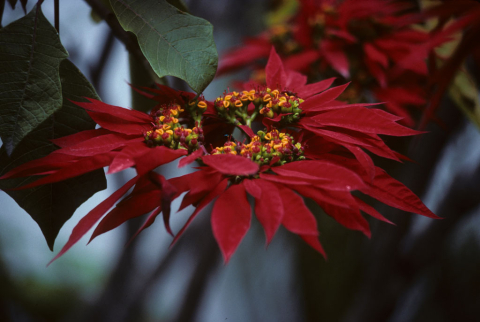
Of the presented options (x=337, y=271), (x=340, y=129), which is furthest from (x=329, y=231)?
(x=340, y=129)

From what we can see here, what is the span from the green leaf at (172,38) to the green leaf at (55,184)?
2.3 inches

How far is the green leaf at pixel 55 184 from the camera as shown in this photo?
27 cm

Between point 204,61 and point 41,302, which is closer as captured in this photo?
point 204,61

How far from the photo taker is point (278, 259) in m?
1.11

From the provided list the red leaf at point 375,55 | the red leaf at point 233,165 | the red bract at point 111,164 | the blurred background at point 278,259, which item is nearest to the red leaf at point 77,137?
the red bract at point 111,164

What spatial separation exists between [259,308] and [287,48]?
747 mm

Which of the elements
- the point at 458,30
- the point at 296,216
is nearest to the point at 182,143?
the point at 296,216

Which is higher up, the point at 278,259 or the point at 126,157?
the point at 126,157

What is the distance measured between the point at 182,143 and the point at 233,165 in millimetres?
77

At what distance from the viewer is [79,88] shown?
29 centimetres

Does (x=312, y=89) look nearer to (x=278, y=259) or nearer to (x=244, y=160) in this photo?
(x=244, y=160)

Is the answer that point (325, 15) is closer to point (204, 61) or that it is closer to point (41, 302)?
point (204, 61)

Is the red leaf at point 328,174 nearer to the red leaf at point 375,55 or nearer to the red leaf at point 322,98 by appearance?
the red leaf at point 322,98

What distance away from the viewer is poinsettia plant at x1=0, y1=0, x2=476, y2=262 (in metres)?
0.21
